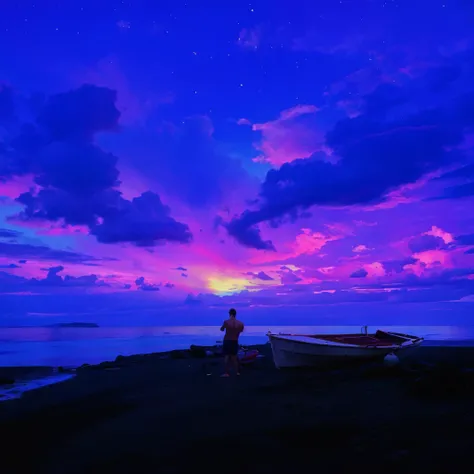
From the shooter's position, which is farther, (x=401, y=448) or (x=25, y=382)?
(x=25, y=382)

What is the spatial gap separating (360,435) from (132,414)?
5.98 meters

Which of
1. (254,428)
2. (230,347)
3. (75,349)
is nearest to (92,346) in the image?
(75,349)

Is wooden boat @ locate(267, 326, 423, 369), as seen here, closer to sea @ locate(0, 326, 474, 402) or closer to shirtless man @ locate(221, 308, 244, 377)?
shirtless man @ locate(221, 308, 244, 377)

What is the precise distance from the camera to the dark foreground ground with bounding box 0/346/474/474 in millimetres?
7496

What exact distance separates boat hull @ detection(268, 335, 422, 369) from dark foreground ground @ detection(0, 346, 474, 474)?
340 cm

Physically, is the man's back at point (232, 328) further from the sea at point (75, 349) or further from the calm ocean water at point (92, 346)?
the calm ocean water at point (92, 346)

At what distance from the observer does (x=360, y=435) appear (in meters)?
8.77

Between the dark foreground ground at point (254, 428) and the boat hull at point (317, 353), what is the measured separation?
340 cm

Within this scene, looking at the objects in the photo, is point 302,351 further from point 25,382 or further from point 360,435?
point 25,382

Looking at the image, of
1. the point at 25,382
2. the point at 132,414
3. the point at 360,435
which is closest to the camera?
the point at 360,435

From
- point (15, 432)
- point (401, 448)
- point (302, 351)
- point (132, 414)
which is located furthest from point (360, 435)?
point (302, 351)

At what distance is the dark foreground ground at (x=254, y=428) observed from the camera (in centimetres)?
750

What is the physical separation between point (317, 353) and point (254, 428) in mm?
11072

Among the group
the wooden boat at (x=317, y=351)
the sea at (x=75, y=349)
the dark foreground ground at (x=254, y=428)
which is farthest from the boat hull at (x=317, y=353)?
the sea at (x=75, y=349)
